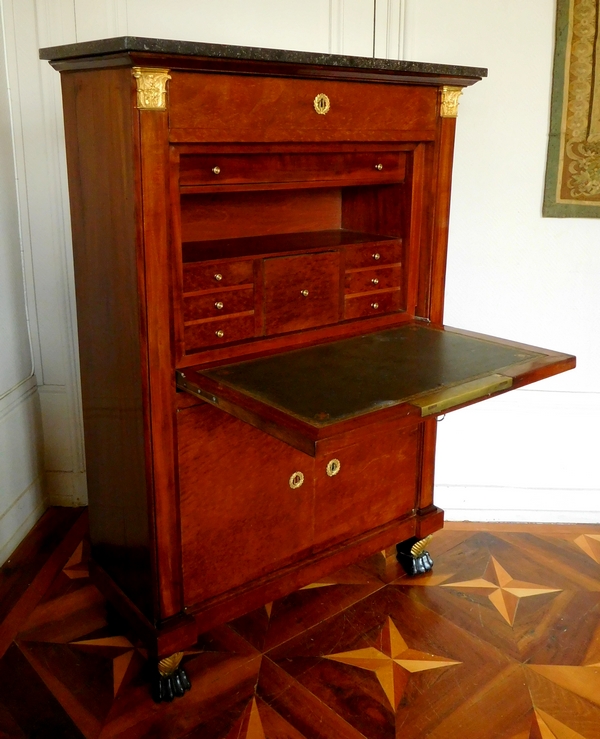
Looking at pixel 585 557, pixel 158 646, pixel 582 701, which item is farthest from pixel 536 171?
pixel 158 646

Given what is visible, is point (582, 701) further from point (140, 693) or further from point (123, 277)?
point (123, 277)

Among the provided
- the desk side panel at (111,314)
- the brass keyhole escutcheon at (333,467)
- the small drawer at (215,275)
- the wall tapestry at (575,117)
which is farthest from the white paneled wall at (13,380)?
the wall tapestry at (575,117)

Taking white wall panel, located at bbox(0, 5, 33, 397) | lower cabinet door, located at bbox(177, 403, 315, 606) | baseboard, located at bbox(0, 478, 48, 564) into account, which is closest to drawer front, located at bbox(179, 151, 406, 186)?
lower cabinet door, located at bbox(177, 403, 315, 606)

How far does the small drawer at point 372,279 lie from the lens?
217 centimetres

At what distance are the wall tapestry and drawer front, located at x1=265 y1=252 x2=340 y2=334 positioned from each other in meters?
1.08

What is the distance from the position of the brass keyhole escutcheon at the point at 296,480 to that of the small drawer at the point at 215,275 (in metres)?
0.57

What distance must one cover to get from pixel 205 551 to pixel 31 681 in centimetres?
59

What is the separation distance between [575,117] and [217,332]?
1.57 metres

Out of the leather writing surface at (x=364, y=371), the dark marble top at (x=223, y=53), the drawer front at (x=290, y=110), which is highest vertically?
the dark marble top at (x=223, y=53)

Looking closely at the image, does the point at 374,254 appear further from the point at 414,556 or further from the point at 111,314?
the point at 414,556

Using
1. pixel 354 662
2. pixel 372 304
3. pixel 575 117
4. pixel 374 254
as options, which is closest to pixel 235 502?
pixel 354 662

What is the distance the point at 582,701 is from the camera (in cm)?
203

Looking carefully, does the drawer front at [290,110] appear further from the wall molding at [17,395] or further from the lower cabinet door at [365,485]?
the wall molding at [17,395]

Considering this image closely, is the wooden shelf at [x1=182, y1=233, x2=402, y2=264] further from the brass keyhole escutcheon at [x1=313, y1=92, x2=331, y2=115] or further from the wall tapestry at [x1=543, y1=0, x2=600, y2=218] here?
the wall tapestry at [x1=543, y1=0, x2=600, y2=218]
